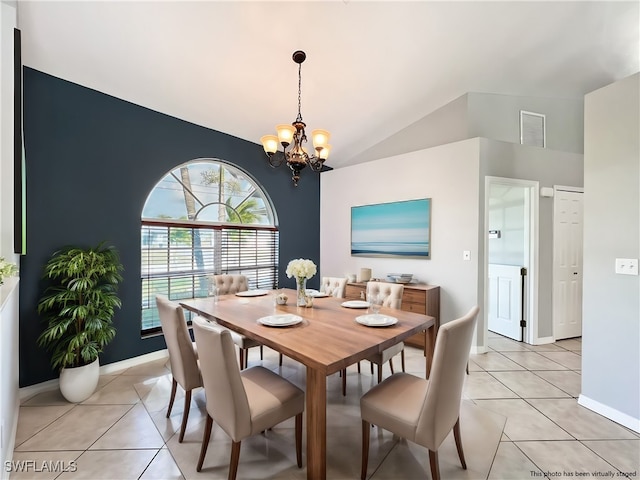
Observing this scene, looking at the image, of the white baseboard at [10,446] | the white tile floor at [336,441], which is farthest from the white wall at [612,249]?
the white baseboard at [10,446]

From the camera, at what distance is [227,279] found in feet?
11.0

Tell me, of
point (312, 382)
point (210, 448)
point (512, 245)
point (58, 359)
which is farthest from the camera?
point (512, 245)

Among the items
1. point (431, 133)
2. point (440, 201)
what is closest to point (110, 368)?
point (440, 201)

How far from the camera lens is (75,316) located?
240 cm

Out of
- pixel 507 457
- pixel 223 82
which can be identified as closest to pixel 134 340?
pixel 223 82

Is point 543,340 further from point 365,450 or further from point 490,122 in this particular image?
point 365,450

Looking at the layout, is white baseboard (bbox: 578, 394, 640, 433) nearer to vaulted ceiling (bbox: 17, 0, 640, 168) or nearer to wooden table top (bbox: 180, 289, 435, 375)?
wooden table top (bbox: 180, 289, 435, 375)

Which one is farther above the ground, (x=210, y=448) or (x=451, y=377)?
(x=451, y=377)

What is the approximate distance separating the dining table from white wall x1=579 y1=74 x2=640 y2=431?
137cm

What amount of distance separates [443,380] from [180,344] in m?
1.59

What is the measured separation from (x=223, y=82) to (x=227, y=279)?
2.09m

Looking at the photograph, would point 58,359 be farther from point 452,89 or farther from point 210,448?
point 452,89

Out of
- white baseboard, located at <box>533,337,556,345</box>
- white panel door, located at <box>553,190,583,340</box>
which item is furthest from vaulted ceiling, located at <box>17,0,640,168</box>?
white baseboard, located at <box>533,337,556,345</box>

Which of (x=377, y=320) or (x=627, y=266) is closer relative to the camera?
(x=377, y=320)
